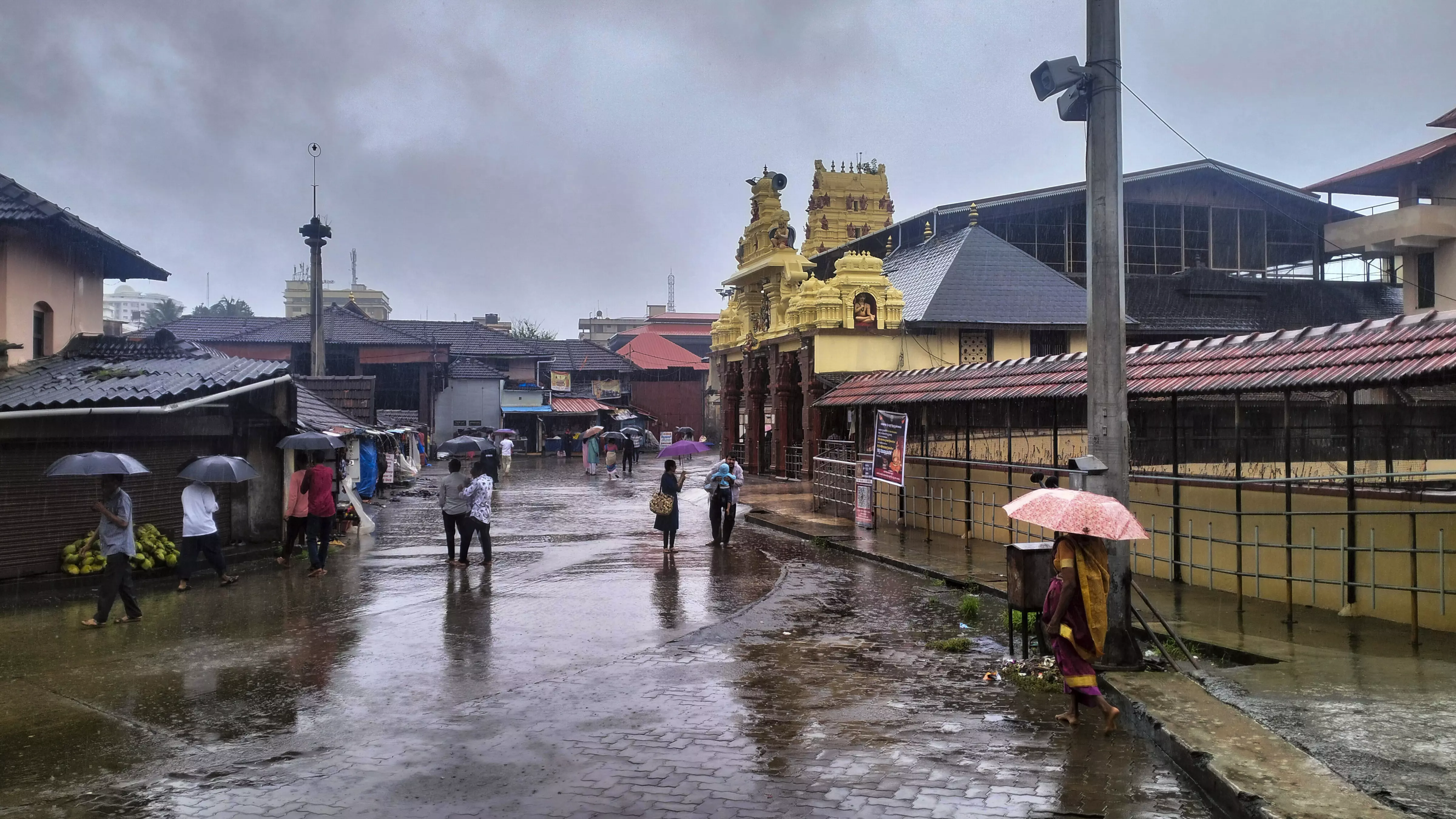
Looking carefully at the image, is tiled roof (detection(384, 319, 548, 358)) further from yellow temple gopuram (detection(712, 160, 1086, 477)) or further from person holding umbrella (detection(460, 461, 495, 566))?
person holding umbrella (detection(460, 461, 495, 566))

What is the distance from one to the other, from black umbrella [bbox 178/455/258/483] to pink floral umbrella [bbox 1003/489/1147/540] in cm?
Answer: 1053

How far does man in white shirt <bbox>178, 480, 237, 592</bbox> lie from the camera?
43.9 feet

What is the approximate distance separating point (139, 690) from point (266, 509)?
10184 mm

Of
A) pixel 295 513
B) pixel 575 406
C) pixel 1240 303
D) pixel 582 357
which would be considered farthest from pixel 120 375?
pixel 582 357

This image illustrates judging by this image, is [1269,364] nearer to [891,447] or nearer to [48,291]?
[891,447]

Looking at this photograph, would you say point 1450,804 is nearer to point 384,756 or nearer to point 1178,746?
point 1178,746

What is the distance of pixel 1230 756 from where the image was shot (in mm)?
6016

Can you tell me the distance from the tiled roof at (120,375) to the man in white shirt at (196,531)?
149cm

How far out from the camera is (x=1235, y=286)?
35.6 metres

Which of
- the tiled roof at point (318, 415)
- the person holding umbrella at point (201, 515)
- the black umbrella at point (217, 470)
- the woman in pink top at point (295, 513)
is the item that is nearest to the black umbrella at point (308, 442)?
the woman in pink top at point (295, 513)

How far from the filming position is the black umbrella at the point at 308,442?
16422mm

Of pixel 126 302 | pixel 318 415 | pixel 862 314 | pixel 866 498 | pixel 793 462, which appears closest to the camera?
pixel 866 498

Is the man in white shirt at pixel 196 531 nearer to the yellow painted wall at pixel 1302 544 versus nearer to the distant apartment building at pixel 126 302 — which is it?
the yellow painted wall at pixel 1302 544

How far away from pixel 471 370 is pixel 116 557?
4523cm
